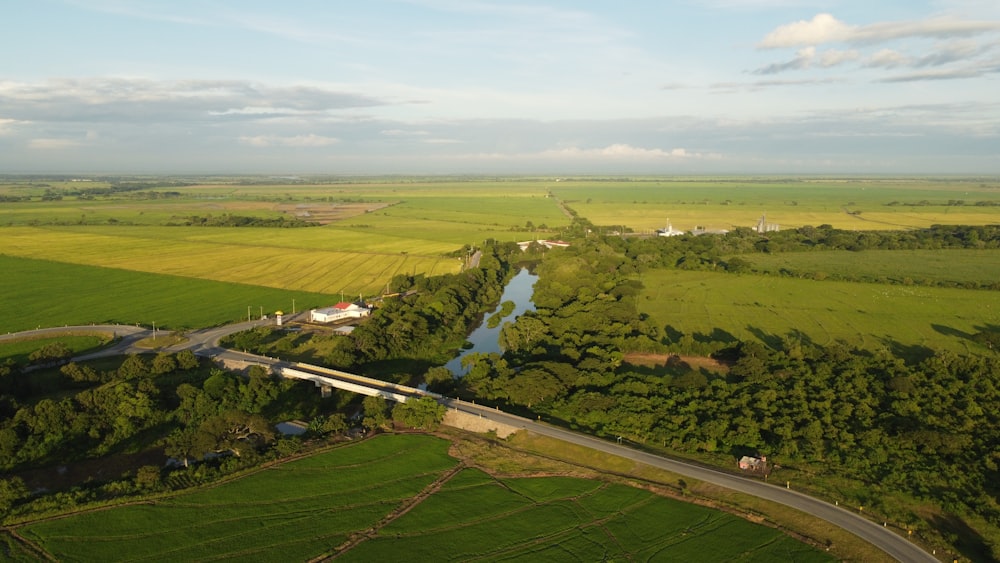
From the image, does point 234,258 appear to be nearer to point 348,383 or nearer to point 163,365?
point 163,365

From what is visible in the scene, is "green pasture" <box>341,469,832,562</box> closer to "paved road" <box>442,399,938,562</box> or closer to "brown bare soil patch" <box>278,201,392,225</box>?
"paved road" <box>442,399,938,562</box>

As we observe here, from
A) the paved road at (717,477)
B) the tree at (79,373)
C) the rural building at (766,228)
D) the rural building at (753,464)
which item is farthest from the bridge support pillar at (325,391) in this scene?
the rural building at (766,228)

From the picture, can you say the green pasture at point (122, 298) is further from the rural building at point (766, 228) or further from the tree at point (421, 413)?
the rural building at point (766, 228)

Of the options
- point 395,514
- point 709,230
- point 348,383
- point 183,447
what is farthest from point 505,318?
point 709,230

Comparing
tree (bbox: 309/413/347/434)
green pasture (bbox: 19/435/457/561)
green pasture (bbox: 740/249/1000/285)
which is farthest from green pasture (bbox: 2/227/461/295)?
green pasture (bbox: 740/249/1000/285)

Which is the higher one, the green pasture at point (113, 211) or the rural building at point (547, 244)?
the green pasture at point (113, 211)
